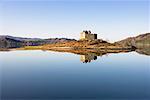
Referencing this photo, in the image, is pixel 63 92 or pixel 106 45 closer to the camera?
pixel 63 92

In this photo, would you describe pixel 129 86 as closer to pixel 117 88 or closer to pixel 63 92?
pixel 117 88

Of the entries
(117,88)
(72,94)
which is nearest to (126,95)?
(117,88)

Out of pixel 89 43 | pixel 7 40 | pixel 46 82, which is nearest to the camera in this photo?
pixel 46 82

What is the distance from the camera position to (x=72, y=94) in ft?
32.1

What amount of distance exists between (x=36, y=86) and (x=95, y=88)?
7.73 ft

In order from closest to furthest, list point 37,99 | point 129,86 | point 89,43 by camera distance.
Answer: point 37,99 → point 129,86 → point 89,43

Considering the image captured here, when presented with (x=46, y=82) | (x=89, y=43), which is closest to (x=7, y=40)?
(x=89, y=43)

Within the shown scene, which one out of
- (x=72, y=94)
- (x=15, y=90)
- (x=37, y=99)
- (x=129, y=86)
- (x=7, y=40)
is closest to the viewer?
(x=37, y=99)

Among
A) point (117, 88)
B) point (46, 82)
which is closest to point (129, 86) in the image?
point (117, 88)

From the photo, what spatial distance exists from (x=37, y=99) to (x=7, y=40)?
6043 cm

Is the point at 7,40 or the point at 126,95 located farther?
the point at 7,40

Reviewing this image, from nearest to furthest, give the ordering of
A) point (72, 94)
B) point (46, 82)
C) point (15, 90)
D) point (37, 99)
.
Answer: point (37, 99) → point (72, 94) → point (15, 90) → point (46, 82)

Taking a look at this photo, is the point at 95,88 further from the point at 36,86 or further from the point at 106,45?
the point at 106,45

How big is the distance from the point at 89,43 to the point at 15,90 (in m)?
39.7
